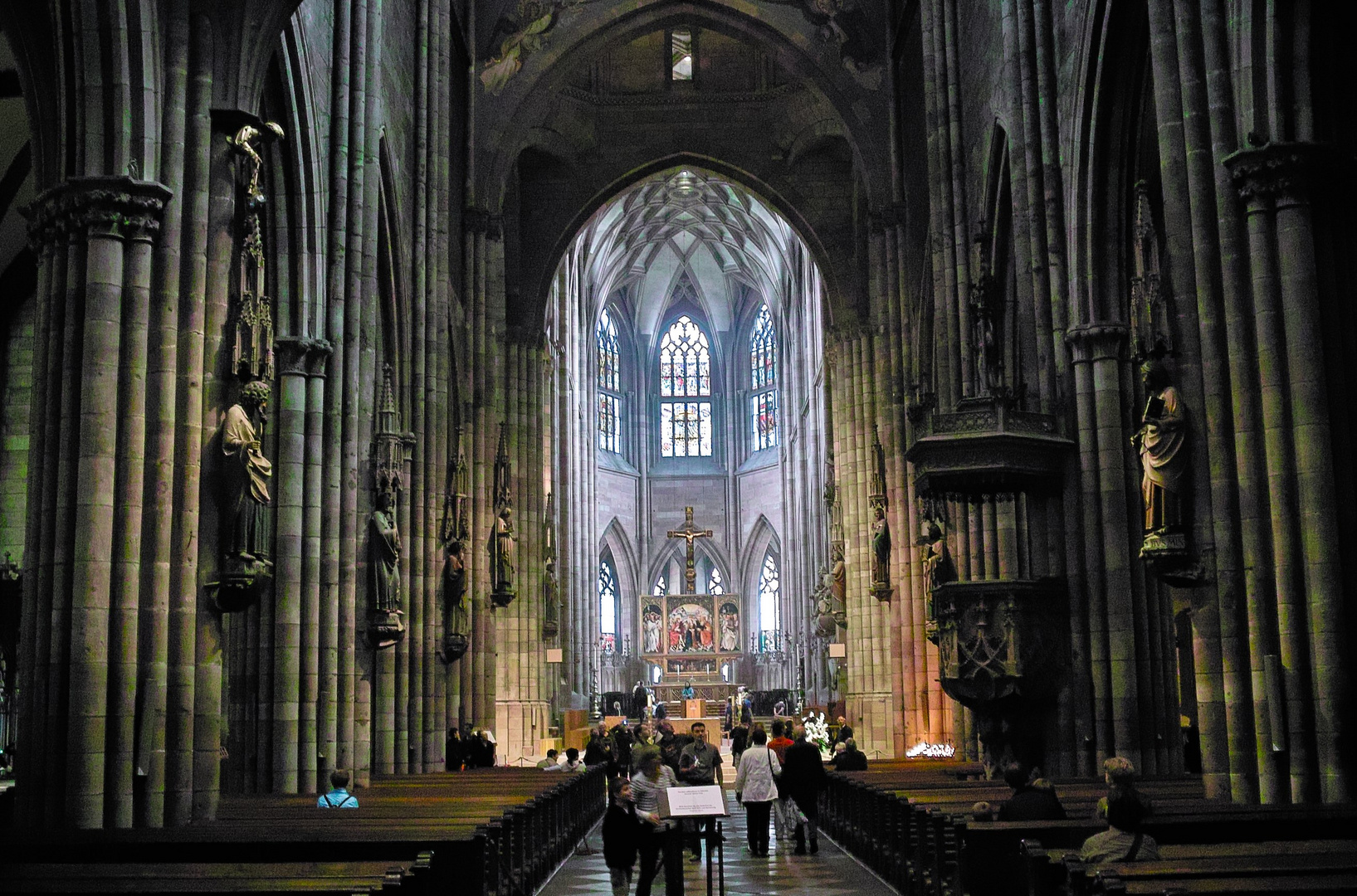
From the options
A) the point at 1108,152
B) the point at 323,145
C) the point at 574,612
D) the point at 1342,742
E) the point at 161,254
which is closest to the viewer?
the point at 1342,742

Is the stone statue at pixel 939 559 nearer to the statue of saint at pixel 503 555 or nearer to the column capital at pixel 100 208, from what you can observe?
the statue of saint at pixel 503 555

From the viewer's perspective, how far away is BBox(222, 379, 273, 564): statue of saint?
12484 mm

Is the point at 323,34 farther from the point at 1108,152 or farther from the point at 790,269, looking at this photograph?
the point at 790,269

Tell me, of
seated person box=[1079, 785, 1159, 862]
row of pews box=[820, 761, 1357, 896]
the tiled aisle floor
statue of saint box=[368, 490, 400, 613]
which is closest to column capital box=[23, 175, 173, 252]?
the tiled aisle floor

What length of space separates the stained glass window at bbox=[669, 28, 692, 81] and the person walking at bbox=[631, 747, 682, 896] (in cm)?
2968

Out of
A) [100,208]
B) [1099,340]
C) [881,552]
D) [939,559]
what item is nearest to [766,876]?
[1099,340]

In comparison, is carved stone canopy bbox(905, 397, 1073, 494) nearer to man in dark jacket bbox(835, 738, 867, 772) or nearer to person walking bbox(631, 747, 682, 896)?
man in dark jacket bbox(835, 738, 867, 772)

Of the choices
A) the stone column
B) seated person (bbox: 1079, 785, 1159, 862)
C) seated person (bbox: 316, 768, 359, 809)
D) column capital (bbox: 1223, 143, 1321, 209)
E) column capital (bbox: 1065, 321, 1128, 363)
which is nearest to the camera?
seated person (bbox: 1079, 785, 1159, 862)

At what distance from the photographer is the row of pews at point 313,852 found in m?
7.02

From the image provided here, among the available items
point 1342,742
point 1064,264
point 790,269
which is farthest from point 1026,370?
point 790,269

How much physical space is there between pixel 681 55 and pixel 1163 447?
2795cm

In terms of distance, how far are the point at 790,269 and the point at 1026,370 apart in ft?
97.8

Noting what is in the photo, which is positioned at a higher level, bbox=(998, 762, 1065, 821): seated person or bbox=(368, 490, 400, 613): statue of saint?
bbox=(368, 490, 400, 613): statue of saint

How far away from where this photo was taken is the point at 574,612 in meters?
48.6
